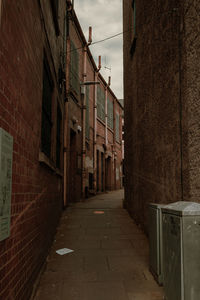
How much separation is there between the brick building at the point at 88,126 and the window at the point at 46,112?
4.35 metres

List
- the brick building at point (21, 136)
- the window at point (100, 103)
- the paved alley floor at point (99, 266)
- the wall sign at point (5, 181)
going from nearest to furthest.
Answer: the wall sign at point (5, 181), the brick building at point (21, 136), the paved alley floor at point (99, 266), the window at point (100, 103)

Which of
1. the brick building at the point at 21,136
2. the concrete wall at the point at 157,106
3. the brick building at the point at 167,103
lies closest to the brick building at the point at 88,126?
the concrete wall at the point at 157,106

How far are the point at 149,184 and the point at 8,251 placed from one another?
4050 millimetres

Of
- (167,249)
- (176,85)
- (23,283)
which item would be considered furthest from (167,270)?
(176,85)

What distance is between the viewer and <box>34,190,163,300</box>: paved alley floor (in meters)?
3.46

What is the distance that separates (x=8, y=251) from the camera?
7.86 ft

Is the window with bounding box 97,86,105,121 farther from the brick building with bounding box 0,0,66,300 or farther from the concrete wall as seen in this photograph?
the brick building with bounding box 0,0,66,300

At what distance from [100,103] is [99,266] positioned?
14712mm

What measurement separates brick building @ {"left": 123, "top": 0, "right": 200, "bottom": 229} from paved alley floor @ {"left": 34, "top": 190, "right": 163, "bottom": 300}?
86 cm

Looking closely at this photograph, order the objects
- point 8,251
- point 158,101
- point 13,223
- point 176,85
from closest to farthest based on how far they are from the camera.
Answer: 1. point 8,251
2. point 13,223
3. point 176,85
4. point 158,101

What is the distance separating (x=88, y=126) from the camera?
48.8 feet

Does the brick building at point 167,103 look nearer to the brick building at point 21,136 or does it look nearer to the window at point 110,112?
the brick building at point 21,136

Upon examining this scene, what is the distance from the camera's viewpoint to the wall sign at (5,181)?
7.00ft

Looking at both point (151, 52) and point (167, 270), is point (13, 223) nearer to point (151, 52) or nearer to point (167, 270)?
point (167, 270)
